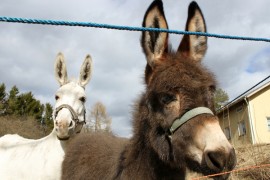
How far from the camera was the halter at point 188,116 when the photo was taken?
8.87 feet

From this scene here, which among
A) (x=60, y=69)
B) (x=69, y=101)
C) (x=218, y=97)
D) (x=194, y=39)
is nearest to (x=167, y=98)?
(x=194, y=39)

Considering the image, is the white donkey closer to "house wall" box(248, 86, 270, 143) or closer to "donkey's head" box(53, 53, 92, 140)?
"donkey's head" box(53, 53, 92, 140)

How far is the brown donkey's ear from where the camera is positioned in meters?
3.29

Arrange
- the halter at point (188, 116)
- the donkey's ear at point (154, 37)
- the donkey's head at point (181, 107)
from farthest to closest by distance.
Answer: the donkey's ear at point (154, 37)
the halter at point (188, 116)
the donkey's head at point (181, 107)

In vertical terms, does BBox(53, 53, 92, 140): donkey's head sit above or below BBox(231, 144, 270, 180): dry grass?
above

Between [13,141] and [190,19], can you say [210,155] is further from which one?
[13,141]

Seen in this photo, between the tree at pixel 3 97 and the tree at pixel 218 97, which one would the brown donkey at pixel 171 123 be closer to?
the tree at pixel 218 97

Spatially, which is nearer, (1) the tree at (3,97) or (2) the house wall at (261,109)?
(2) the house wall at (261,109)

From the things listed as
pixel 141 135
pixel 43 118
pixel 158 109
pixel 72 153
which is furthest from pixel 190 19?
pixel 43 118

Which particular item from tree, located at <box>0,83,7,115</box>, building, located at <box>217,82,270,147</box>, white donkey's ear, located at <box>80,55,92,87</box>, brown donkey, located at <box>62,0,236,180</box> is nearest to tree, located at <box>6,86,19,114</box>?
tree, located at <box>0,83,7,115</box>

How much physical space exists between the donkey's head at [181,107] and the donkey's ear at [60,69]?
3349 mm

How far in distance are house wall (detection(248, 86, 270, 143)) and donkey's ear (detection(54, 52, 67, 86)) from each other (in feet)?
90.7

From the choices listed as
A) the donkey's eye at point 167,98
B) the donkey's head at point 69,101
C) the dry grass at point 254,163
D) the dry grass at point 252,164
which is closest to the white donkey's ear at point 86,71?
the donkey's head at point 69,101

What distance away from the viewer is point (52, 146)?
539 cm
